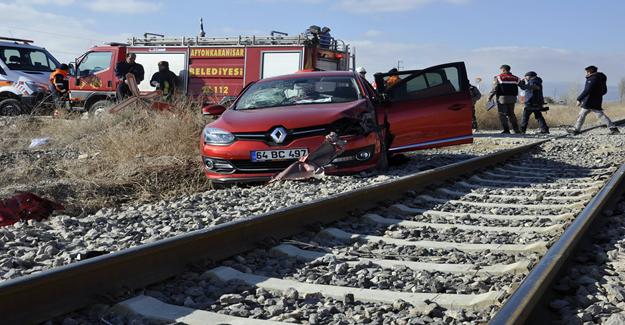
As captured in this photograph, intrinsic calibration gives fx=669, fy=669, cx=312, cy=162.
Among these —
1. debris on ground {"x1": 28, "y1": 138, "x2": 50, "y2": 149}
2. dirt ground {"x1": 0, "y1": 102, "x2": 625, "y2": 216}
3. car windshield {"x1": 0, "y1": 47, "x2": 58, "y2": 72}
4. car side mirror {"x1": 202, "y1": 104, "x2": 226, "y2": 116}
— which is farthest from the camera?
car windshield {"x1": 0, "y1": 47, "x2": 58, "y2": 72}

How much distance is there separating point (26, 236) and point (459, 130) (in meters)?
6.35

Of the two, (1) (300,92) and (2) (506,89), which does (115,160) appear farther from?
(2) (506,89)

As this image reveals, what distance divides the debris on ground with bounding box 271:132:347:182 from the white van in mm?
12546

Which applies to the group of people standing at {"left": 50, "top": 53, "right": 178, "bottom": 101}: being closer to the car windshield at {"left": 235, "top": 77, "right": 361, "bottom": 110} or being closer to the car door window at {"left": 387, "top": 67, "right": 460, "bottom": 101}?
the car windshield at {"left": 235, "top": 77, "right": 361, "bottom": 110}

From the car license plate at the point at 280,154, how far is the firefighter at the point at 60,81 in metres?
11.9

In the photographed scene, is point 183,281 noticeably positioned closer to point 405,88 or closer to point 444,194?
point 444,194

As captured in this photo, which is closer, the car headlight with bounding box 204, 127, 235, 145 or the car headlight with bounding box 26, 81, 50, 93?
the car headlight with bounding box 204, 127, 235, 145

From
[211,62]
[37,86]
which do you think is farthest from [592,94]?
[37,86]

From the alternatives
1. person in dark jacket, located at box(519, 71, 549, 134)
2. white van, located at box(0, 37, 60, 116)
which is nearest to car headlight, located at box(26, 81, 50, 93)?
white van, located at box(0, 37, 60, 116)

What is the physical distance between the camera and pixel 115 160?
32.0 feet

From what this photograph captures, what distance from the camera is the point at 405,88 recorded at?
9.36 m

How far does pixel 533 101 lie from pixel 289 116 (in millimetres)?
12802

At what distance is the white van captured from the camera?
17828mm

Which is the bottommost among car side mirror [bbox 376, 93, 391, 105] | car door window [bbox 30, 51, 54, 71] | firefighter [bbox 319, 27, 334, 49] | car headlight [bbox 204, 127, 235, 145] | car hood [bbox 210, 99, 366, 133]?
car headlight [bbox 204, 127, 235, 145]
